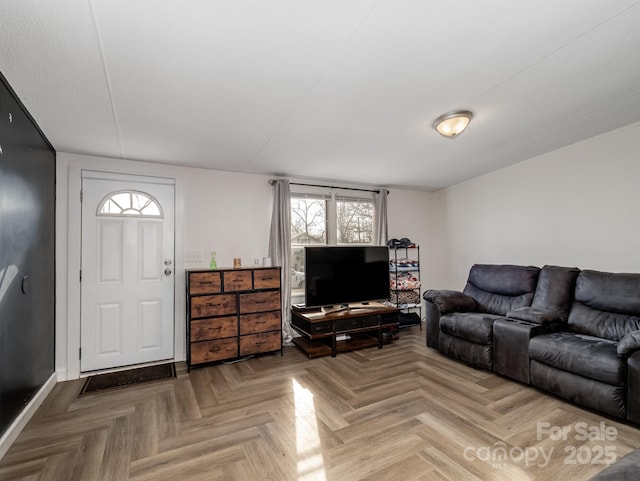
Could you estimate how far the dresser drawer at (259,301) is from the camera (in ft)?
11.4

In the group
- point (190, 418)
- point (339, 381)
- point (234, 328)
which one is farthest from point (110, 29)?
point (339, 381)

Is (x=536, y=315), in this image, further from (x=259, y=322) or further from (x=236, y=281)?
(x=236, y=281)

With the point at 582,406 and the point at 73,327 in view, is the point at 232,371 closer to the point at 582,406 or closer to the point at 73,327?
the point at 73,327

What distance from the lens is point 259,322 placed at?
11.6 feet

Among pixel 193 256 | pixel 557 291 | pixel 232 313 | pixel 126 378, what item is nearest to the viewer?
pixel 126 378

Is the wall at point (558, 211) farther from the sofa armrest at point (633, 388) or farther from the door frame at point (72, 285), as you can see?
the door frame at point (72, 285)

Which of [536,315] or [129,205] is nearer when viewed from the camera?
[536,315]

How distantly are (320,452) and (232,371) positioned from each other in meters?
1.61

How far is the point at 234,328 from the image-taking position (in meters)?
3.42

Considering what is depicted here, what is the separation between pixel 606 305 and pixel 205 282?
4.01 meters

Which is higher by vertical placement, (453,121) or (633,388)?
(453,121)

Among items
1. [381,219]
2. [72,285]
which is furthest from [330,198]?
[72,285]

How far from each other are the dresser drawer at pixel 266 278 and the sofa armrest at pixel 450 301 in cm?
192

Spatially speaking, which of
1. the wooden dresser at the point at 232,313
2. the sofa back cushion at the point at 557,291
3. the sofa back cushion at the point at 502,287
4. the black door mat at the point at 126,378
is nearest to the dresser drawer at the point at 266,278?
the wooden dresser at the point at 232,313
